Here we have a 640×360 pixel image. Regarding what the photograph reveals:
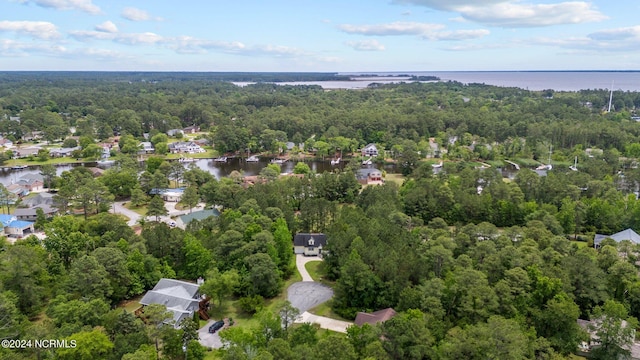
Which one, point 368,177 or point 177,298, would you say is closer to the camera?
point 177,298

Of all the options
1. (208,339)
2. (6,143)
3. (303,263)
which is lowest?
(208,339)

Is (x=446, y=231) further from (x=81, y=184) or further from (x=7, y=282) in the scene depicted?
(x=81, y=184)

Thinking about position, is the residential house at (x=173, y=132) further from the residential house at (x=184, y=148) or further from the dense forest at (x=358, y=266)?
the dense forest at (x=358, y=266)

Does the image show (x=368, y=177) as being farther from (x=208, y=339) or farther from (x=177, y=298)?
(x=208, y=339)

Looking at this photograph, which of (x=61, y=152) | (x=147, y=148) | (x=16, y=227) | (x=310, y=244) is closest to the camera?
(x=310, y=244)

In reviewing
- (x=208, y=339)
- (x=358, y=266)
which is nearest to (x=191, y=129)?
(x=358, y=266)

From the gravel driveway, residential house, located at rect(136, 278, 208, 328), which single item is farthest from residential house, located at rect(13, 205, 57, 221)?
the gravel driveway

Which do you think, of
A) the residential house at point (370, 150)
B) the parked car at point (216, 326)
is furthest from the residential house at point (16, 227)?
the residential house at point (370, 150)
